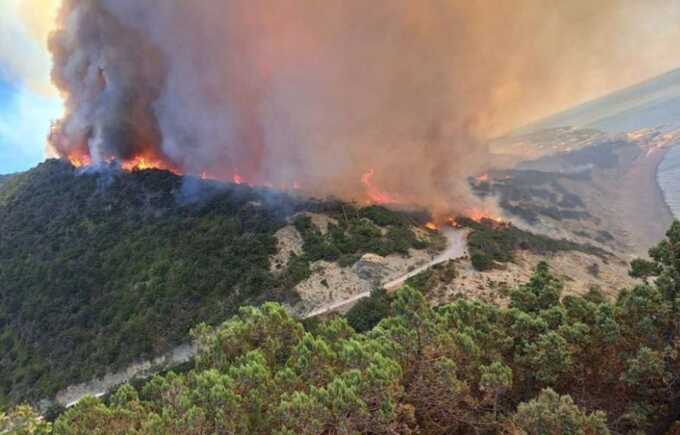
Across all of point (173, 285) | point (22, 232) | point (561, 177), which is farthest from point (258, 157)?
point (561, 177)

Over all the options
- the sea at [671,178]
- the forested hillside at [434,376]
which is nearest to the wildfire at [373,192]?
the sea at [671,178]

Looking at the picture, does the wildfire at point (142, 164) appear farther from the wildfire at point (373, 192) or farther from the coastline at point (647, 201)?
the coastline at point (647, 201)

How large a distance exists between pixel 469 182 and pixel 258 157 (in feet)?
209

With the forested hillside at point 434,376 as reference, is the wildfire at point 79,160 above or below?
above

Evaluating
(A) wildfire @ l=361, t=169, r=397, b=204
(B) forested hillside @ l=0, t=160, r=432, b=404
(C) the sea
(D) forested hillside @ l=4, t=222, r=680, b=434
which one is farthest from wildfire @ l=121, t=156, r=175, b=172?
(C) the sea

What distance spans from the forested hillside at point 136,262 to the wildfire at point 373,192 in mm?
12420

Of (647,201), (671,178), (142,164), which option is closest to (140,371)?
(142,164)

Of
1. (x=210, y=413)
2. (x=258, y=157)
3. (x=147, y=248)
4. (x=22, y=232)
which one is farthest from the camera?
(x=258, y=157)

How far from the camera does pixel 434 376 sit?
17266 millimetres

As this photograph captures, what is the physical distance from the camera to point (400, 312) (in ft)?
65.8

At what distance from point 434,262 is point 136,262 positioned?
140 feet

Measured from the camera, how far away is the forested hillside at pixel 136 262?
187 feet

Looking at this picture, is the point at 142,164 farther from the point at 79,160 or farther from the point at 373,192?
the point at 373,192

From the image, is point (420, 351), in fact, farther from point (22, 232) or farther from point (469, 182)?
point (469, 182)
